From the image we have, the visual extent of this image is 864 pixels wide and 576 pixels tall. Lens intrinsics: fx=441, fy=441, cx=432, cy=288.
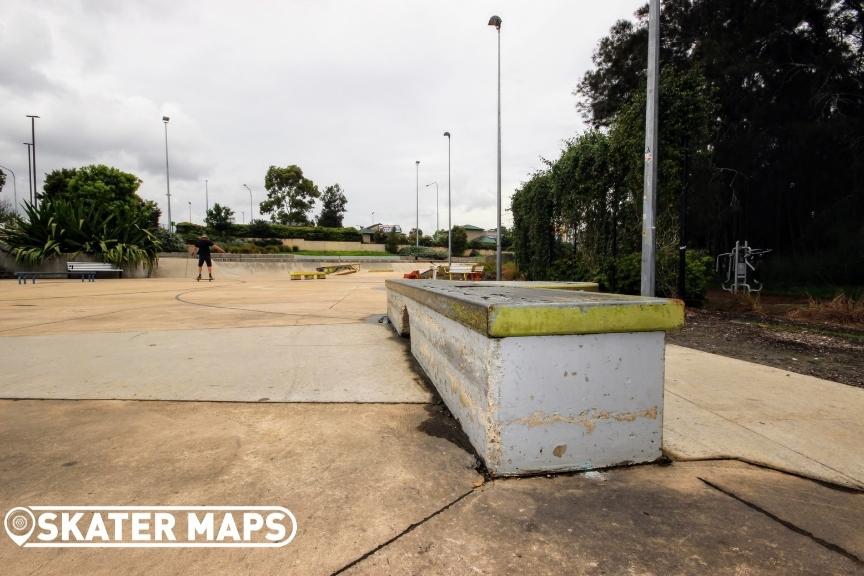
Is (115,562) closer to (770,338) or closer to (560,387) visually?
(560,387)

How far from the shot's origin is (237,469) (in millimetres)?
2010

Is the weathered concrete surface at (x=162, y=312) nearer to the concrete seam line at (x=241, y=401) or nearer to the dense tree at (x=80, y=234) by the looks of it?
the concrete seam line at (x=241, y=401)

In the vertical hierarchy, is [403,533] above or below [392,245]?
below

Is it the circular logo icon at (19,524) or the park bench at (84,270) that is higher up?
the park bench at (84,270)

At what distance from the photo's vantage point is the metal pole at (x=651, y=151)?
21.8ft

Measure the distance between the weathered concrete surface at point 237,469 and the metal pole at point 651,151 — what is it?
523 centimetres

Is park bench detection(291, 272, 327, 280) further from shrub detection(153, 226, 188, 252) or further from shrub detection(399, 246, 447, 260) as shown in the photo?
shrub detection(399, 246, 447, 260)

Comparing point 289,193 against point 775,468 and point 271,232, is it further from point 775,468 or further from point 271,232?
point 775,468

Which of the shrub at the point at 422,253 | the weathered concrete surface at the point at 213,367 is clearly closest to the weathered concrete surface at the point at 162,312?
the weathered concrete surface at the point at 213,367

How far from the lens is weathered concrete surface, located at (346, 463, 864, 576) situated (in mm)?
1377

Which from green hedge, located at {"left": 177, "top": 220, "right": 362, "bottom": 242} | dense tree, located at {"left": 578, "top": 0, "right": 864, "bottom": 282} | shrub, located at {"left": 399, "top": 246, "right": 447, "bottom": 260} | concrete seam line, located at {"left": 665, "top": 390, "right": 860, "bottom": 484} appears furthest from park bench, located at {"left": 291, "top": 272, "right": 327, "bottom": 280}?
green hedge, located at {"left": 177, "top": 220, "right": 362, "bottom": 242}

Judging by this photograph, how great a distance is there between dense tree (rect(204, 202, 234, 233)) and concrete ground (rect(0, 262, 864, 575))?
44310 millimetres

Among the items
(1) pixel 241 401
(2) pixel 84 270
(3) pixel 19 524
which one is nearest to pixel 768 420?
(1) pixel 241 401

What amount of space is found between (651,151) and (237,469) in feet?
23.1
